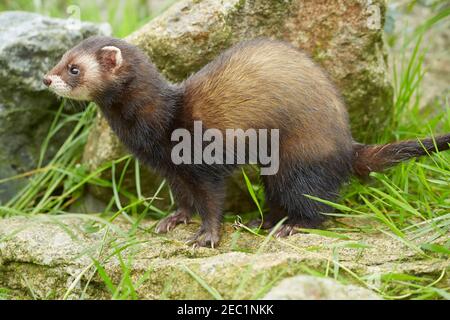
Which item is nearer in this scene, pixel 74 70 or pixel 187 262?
pixel 187 262

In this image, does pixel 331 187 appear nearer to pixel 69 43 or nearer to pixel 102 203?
pixel 102 203

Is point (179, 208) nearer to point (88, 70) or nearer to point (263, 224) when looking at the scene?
point (263, 224)

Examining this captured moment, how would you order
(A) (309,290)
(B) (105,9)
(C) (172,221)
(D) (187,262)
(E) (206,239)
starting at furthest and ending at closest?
(B) (105,9) < (C) (172,221) < (E) (206,239) < (D) (187,262) < (A) (309,290)

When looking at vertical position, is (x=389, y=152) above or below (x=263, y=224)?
above

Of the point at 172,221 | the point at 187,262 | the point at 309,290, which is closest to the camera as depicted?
the point at 309,290

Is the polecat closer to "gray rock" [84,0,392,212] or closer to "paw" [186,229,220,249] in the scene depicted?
"paw" [186,229,220,249]

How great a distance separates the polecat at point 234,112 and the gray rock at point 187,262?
297 millimetres

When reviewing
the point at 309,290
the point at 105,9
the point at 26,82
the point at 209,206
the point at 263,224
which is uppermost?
the point at 105,9

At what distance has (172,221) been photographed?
4090 millimetres

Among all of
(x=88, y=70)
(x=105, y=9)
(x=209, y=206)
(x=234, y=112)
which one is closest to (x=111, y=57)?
(x=88, y=70)

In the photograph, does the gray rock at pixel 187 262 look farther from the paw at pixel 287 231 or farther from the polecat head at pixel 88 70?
the polecat head at pixel 88 70

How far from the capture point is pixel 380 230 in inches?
134

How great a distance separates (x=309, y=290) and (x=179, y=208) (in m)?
1.74

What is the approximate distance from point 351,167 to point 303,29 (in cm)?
97
